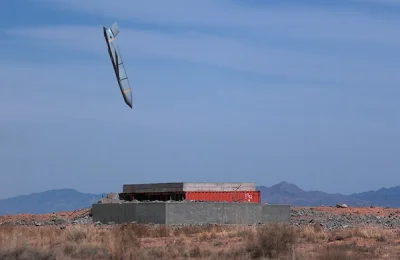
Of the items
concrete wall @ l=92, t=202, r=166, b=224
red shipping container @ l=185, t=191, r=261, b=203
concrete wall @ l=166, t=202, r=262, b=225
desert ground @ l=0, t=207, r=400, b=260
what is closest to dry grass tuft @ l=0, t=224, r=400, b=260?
desert ground @ l=0, t=207, r=400, b=260

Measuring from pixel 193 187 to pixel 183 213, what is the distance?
29.6 ft

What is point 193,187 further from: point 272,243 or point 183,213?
point 272,243

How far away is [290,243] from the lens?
30234 mm

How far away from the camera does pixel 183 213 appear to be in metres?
47.2

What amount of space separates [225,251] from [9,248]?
7.46 m

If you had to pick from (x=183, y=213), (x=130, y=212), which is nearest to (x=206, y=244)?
(x=183, y=213)

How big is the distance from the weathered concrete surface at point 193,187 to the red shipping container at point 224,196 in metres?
0.31

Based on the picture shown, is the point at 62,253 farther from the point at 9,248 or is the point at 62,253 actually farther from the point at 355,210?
the point at 355,210

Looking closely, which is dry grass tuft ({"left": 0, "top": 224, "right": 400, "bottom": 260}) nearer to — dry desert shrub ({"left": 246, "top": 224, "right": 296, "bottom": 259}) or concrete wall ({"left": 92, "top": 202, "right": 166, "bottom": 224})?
dry desert shrub ({"left": 246, "top": 224, "right": 296, "bottom": 259})

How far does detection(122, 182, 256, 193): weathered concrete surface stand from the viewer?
56.2 metres

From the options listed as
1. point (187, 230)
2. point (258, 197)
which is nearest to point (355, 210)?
point (258, 197)

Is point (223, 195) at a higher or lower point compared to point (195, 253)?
higher

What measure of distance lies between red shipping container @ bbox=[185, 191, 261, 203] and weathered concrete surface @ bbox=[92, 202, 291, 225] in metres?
5.63

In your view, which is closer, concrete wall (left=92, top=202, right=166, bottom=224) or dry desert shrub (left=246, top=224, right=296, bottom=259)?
dry desert shrub (left=246, top=224, right=296, bottom=259)
